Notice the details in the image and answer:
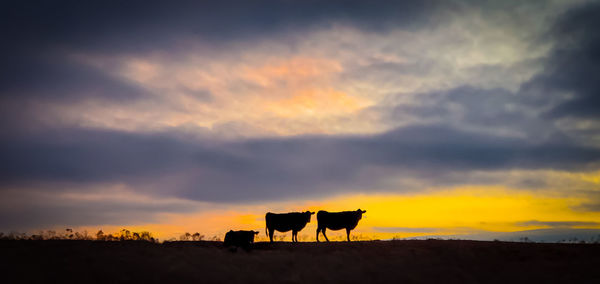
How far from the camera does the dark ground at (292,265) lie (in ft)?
44.7

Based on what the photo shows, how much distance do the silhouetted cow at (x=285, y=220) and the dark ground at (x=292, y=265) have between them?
8506 mm

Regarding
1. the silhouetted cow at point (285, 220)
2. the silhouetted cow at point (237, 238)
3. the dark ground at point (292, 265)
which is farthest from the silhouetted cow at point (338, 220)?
the dark ground at point (292, 265)

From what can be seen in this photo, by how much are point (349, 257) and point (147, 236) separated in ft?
42.1

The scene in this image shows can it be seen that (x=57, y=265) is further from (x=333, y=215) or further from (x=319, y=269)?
(x=333, y=215)

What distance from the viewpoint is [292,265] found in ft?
54.3

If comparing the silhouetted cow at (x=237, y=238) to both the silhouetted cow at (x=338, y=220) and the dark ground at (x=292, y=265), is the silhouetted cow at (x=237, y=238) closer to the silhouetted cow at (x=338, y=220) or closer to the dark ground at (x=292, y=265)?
the silhouetted cow at (x=338, y=220)

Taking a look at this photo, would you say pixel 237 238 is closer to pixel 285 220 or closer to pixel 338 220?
pixel 285 220

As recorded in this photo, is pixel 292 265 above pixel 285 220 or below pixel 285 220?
below

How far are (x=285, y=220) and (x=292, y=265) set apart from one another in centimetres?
1345

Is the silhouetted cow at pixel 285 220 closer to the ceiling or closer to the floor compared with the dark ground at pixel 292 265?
closer to the ceiling

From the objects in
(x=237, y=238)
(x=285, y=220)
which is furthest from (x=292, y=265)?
(x=285, y=220)

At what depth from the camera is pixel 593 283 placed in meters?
15.6

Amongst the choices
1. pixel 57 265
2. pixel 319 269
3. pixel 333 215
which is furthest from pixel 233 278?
pixel 333 215

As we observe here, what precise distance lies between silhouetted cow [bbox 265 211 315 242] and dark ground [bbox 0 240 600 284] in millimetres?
8506
